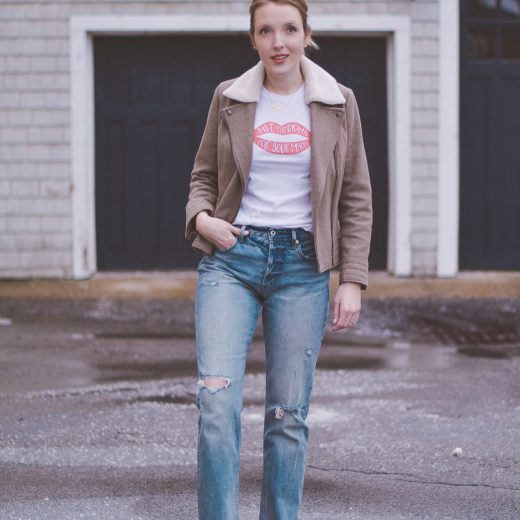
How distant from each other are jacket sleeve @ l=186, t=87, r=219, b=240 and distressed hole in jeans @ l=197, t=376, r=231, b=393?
0.56 m

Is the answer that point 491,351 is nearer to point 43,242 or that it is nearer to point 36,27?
point 43,242

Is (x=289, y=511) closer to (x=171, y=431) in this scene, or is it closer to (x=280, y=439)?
(x=280, y=439)

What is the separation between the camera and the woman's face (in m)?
3.80

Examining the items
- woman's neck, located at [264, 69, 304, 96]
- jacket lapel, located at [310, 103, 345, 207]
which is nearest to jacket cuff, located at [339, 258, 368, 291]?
jacket lapel, located at [310, 103, 345, 207]

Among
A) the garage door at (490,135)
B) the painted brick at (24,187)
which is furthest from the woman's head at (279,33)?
the garage door at (490,135)

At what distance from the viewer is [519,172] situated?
39.7 ft

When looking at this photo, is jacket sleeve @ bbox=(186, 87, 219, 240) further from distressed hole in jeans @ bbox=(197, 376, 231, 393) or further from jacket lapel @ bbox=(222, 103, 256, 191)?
distressed hole in jeans @ bbox=(197, 376, 231, 393)

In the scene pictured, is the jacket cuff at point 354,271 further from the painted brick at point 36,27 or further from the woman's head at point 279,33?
the painted brick at point 36,27

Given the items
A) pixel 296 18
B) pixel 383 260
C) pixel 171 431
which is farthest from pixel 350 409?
pixel 383 260

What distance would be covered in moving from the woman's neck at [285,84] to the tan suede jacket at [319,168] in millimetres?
29

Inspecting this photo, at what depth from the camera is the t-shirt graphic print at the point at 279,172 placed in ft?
12.6

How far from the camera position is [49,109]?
11789 millimetres

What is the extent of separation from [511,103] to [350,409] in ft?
20.6

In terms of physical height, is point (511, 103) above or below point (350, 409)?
above
